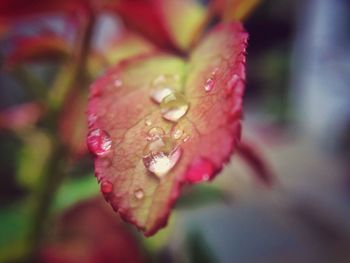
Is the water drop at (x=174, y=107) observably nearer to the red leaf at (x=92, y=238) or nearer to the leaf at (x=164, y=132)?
the leaf at (x=164, y=132)

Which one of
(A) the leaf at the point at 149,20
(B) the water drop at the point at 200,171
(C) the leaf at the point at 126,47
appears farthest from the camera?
(C) the leaf at the point at 126,47

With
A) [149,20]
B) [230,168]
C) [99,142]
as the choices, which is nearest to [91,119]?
[99,142]

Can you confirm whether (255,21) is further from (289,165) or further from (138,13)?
(138,13)

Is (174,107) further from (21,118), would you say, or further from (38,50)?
(21,118)

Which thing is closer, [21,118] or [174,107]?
[174,107]

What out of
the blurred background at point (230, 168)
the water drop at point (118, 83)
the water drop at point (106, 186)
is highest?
the water drop at point (118, 83)

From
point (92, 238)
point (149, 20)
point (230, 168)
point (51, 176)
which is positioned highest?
point (149, 20)

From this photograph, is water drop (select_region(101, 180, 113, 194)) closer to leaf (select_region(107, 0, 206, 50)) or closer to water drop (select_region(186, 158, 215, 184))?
water drop (select_region(186, 158, 215, 184))

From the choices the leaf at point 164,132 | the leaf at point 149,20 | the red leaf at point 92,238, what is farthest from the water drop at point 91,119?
the red leaf at point 92,238
